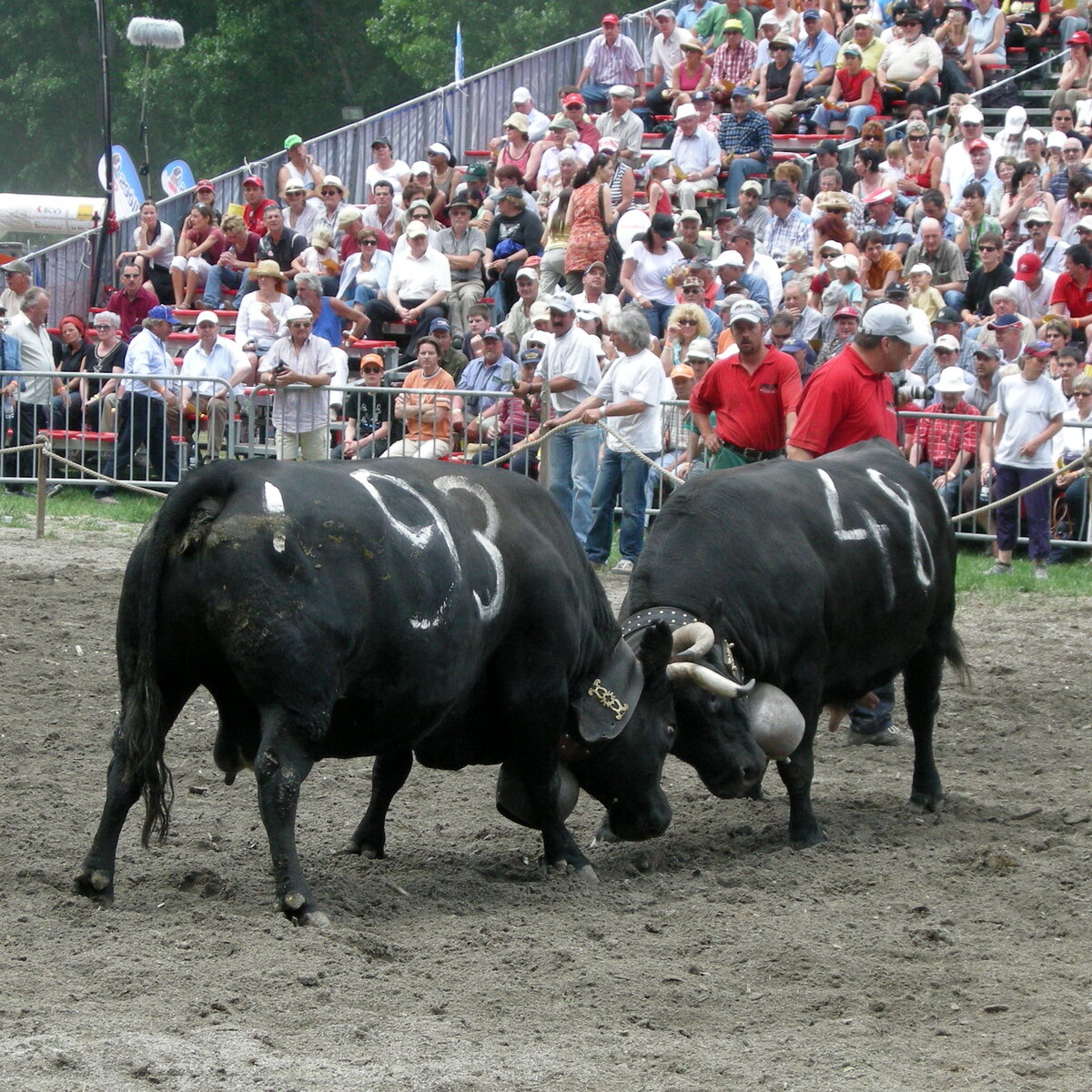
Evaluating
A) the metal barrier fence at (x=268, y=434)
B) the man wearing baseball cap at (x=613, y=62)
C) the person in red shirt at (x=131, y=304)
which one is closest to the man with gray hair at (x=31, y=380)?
the metal barrier fence at (x=268, y=434)

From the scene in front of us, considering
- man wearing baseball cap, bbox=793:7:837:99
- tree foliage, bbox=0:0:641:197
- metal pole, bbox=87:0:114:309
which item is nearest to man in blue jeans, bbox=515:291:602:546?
man wearing baseball cap, bbox=793:7:837:99

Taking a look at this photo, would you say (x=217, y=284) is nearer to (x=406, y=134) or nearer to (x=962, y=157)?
(x=406, y=134)

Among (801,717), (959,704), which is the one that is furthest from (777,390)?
(801,717)

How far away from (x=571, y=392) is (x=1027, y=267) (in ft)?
13.3

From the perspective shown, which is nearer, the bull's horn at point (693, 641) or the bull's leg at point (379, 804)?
the bull's horn at point (693, 641)

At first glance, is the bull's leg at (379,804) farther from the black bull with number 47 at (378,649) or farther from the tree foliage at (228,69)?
the tree foliage at (228,69)

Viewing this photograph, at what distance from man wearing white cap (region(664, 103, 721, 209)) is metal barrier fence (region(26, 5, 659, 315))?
13.0 feet

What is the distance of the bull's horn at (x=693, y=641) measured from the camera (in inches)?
243

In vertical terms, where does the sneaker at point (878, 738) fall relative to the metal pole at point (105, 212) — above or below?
below

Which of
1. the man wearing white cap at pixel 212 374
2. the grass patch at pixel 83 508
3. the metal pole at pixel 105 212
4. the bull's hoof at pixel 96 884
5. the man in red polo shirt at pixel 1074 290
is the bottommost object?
the bull's hoof at pixel 96 884

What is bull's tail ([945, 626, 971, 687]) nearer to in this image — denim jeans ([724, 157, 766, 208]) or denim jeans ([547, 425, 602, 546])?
denim jeans ([547, 425, 602, 546])

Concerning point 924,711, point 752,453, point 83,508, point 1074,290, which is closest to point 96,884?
point 924,711

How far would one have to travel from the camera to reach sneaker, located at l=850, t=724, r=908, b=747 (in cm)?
839

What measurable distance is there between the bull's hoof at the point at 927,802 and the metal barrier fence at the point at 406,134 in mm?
14353
